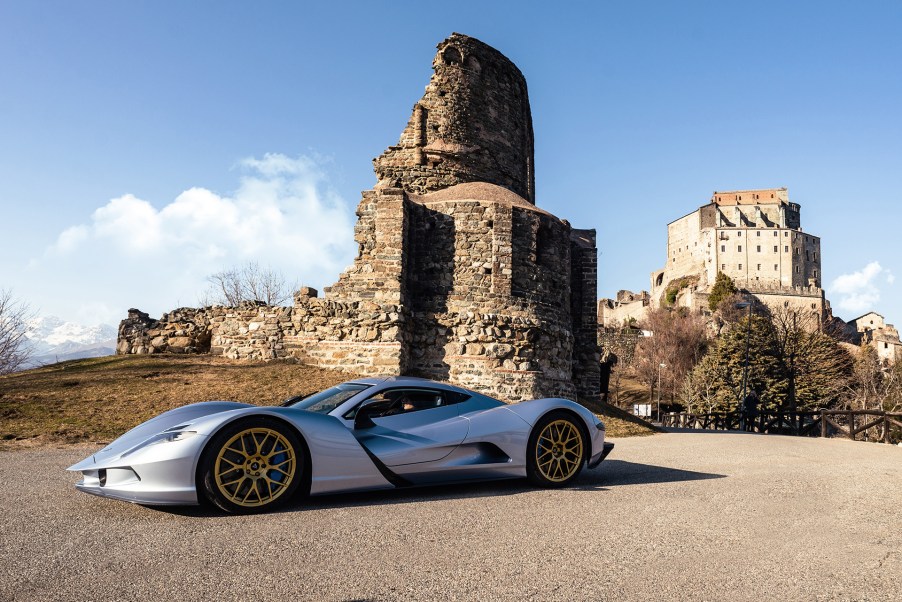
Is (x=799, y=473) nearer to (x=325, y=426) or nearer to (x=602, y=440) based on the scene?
(x=602, y=440)

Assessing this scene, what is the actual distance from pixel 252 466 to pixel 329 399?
1.29 meters

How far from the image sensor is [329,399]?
639 cm

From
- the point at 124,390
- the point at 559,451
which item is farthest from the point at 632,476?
the point at 124,390

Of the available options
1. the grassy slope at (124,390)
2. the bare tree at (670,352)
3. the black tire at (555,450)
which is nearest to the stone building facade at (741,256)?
the bare tree at (670,352)

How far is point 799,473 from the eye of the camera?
844cm

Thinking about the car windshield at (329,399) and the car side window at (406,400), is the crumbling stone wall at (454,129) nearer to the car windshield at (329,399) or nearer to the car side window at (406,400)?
the car windshield at (329,399)

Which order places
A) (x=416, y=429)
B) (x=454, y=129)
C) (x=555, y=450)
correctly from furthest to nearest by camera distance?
(x=454, y=129) < (x=555, y=450) < (x=416, y=429)

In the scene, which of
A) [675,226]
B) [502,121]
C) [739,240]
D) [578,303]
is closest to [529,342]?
[578,303]

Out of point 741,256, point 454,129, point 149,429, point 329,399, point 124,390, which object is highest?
point 741,256

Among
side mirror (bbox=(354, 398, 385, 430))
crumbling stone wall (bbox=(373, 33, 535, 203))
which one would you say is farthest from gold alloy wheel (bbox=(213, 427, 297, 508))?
crumbling stone wall (bbox=(373, 33, 535, 203))

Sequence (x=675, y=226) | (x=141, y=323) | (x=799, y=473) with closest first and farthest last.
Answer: (x=799, y=473), (x=141, y=323), (x=675, y=226)

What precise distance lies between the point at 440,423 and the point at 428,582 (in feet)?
8.86

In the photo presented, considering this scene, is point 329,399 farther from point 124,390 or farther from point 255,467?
point 124,390

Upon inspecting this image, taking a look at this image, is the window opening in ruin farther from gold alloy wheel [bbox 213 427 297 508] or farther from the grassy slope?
gold alloy wheel [bbox 213 427 297 508]
